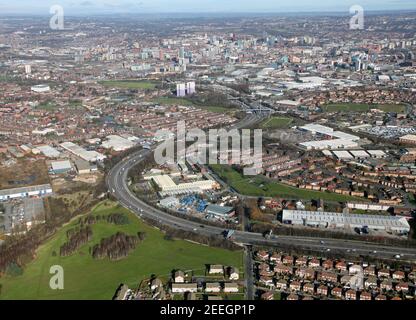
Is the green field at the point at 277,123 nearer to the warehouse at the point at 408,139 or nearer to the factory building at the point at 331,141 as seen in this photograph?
the factory building at the point at 331,141

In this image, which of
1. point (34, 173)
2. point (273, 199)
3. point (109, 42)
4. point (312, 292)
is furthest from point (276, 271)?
point (109, 42)

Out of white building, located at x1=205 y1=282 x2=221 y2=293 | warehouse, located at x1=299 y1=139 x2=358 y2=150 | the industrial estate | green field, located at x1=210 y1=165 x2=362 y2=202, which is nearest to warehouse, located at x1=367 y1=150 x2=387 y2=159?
the industrial estate

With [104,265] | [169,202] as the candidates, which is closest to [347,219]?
[169,202]

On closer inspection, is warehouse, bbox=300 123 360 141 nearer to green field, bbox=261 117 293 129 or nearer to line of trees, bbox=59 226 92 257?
green field, bbox=261 117 293 129

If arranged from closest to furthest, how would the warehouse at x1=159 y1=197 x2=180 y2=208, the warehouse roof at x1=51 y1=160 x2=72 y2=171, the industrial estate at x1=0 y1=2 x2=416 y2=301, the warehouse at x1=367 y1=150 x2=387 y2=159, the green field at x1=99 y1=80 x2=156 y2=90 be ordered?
the industrial estate at x1=0 y1=2 x2=416 y2=301 → the warehouse at x1=159 y1=197 x2=180 y2=208 → the warehouse roof at x1=51 y1=160 x2=72 y2=171 → the warehouse at x1=367 y1=150 x2=387 y2=159 → the green field at x1=99 y1=80 x2=156 y2=90

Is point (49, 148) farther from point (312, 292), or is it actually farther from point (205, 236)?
point (312, 292)

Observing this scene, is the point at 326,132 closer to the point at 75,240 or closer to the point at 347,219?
the point at 347,219
